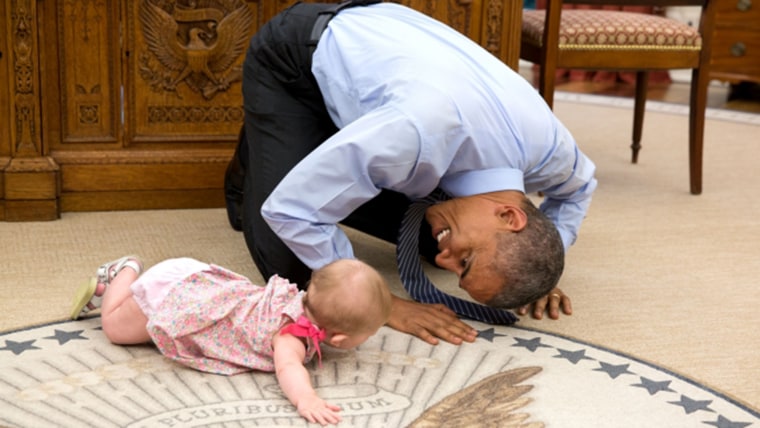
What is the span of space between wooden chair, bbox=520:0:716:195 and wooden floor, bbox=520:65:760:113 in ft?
8.21

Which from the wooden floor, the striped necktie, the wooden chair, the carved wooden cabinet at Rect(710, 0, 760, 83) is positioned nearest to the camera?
the striped necktie

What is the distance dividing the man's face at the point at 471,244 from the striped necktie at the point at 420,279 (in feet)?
0.54

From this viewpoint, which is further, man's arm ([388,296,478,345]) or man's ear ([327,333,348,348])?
man's arm ([388,296,478,345])

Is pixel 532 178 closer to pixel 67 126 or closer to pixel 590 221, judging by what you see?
pixel 590 221

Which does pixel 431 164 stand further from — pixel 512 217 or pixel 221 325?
pixel 221 325

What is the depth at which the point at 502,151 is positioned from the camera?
79.4 inches

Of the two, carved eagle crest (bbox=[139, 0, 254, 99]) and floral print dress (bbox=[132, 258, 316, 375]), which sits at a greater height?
carved eagle crest (bbox=[139, 0, 254, 99])

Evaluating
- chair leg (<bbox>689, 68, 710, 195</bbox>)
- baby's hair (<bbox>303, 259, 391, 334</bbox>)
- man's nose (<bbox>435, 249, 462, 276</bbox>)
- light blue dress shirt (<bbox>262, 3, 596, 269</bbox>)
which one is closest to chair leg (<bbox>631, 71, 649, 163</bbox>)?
chair leg (<bbox>689, 68, 710, 195</bbox>)

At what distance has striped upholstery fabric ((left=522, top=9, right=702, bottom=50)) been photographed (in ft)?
11.2

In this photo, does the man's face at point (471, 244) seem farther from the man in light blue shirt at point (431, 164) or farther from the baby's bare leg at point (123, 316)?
the baby's bare leg at point (123, 316)

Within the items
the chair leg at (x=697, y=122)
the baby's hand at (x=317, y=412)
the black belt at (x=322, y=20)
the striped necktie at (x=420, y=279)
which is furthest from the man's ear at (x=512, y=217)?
the chair leg at (x=697, y=122)

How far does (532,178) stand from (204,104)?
4.23 ft

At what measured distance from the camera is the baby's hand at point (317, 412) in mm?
1727

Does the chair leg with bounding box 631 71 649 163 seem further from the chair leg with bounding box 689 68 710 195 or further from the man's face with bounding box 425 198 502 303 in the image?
the man's face with bounding box 425 198 502 303
